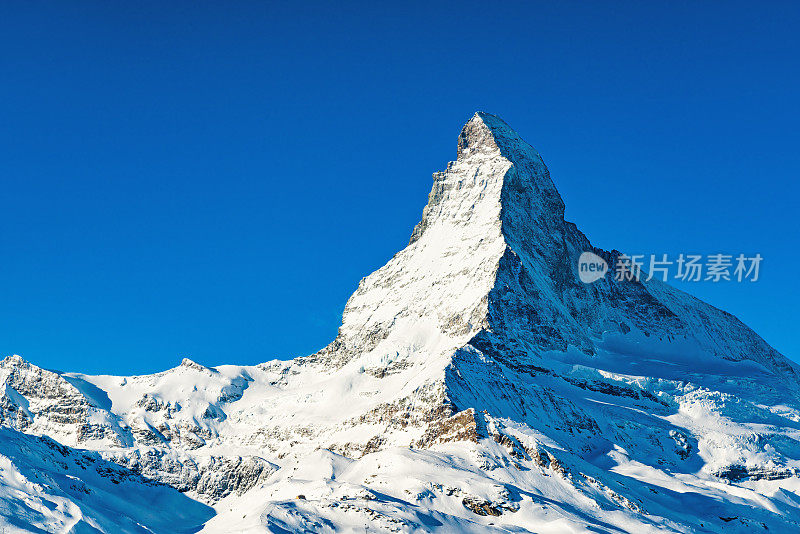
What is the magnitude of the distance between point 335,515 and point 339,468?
1894 inches

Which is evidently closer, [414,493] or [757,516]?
[414,493]

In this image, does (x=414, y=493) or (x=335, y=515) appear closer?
(x=335, y=515)

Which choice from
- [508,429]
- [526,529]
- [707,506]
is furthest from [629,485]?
[526,529]

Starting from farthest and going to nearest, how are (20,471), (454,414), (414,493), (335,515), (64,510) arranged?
(454,414) → (20,471) → (64,510) → (414,493) → (335,515)

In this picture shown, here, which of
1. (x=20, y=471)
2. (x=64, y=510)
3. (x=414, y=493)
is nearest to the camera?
(x=414, y=493)

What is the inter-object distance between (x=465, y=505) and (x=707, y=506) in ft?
219

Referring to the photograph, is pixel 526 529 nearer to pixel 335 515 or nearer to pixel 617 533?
pixel 617 533

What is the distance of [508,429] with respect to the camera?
17688 cm

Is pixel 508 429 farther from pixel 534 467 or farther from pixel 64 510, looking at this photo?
pixel 64 510

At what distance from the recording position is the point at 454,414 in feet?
623

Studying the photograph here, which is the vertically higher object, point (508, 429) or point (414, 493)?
point (508, 429)

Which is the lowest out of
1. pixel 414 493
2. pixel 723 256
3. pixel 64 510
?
pixel 64 510

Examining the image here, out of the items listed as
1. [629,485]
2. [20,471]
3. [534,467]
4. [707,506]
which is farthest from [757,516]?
[20,471]

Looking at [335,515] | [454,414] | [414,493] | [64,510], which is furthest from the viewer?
[454,414]
